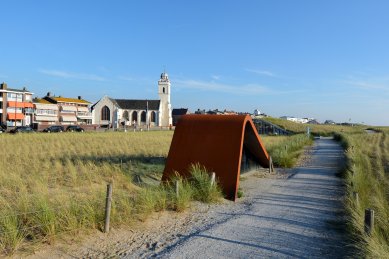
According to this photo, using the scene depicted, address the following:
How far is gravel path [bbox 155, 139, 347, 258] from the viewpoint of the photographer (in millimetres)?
6332

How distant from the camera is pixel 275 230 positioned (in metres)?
7.57

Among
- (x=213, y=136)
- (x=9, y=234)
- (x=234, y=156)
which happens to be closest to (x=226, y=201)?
(x=234, y=156)

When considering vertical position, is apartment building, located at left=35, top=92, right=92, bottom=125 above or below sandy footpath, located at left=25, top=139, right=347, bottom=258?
above

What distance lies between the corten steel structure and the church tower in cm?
8893

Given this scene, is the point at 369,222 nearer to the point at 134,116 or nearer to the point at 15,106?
the point at 15,106

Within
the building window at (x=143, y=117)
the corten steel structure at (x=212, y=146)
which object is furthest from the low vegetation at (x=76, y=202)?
the building window at (x=143, y=117)

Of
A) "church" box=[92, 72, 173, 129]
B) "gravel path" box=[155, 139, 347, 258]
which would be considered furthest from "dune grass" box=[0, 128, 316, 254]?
"church" box=[92, 72, 173, 129]

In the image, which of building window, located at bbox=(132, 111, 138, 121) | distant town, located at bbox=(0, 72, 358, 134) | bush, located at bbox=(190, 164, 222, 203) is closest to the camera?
bush, located at bbox=(190, 164, 222, 203)

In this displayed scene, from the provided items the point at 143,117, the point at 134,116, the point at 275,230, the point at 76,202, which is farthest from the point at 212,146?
the point at 134,116

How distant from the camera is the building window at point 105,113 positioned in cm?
9937

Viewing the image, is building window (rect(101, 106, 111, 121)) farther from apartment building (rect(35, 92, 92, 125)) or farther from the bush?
the bush

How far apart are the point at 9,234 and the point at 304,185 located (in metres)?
10.0

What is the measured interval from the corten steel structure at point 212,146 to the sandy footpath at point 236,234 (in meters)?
0.98

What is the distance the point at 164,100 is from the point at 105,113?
15.9 m
